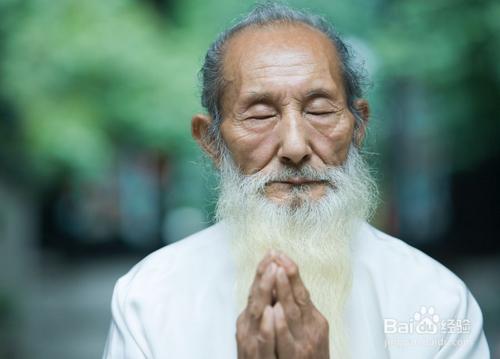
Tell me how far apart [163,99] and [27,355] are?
155 inches

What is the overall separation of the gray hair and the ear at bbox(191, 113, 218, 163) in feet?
0.07

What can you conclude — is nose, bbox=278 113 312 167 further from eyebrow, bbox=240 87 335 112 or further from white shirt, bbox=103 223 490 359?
white shirt, bbox=103 223 490 359

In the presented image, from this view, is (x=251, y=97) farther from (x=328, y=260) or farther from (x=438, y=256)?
(x=438, y=256)

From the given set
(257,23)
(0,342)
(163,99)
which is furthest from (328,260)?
(0,342)

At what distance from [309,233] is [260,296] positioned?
18.2 inches

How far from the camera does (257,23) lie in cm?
289

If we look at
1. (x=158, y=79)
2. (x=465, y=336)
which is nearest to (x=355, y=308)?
(x=465, y=336)

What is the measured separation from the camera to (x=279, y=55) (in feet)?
8.97

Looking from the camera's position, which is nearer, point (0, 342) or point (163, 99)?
point (163, 99)

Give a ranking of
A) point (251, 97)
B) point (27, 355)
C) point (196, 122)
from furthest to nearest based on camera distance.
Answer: point (27, 355)
point (196, 122)
point (251, 97)

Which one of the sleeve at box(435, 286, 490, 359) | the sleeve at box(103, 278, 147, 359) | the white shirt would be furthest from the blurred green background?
the sleeve at box(103, 278, 147, 359)

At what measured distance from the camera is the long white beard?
2770 mm

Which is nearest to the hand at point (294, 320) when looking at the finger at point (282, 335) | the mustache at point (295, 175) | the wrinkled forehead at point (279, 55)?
the finger at point (282, 335)

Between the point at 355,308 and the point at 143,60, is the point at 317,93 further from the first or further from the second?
the point at 143,60
